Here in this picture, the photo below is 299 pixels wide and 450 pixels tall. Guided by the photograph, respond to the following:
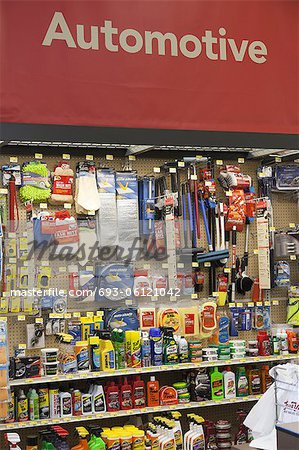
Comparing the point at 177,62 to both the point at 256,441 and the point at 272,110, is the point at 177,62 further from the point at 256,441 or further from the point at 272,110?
the point at 256,441

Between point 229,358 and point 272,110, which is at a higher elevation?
point 272,110

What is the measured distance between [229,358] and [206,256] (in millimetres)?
937

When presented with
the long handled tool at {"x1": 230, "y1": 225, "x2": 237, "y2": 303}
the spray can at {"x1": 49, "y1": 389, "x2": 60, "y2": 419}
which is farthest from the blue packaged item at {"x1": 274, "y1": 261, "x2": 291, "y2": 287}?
the spray can at {"x1": 49, "y1": 389, "x2": 60, "y2": 419}

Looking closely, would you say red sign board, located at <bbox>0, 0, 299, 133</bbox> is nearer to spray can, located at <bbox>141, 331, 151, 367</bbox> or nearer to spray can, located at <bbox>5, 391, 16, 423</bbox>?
spray can, located at <bbox>5, 391, 16, 423</bbox>

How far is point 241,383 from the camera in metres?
5.98

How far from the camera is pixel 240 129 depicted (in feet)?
3.45

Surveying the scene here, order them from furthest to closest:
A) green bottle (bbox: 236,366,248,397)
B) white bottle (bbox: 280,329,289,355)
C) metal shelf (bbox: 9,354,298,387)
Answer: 1. white bottle (bbox: 280,329,289,355)
2. green bottle (bbox: 236,366,248,397)
3. metal shelf (bbox: 9,354,298,387)

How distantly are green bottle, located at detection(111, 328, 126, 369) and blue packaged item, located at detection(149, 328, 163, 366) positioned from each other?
245mm

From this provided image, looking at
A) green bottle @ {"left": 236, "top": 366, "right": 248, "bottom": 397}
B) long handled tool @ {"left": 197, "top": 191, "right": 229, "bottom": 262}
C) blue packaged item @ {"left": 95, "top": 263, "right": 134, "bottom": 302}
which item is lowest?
green bottle @ {"left": 236, "top": 366, "right": 248, "bottom": 397}

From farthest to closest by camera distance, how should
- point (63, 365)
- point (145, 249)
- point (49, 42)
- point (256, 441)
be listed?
point (145, 249)
point (63, 365)
point (256, 441)
point (49, 42)

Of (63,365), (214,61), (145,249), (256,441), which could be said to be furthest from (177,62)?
(145,249)

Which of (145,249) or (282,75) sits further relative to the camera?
(145,249)

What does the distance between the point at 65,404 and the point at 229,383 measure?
4.96 feet

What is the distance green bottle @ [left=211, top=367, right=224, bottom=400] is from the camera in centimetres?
580
